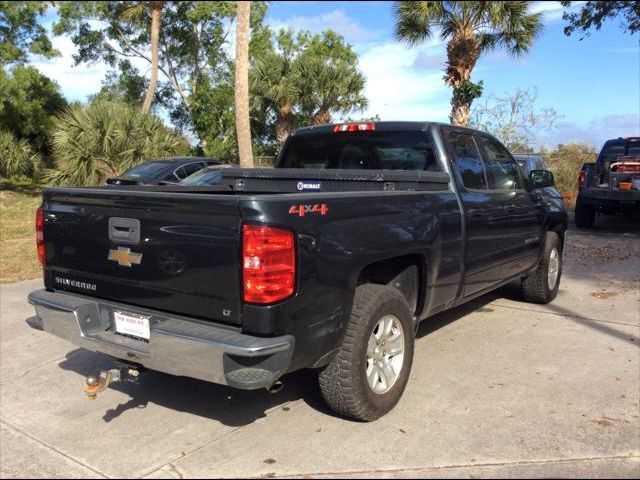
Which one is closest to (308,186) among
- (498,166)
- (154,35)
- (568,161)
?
(498,166)

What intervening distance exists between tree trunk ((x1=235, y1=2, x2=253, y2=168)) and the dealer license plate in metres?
10.5

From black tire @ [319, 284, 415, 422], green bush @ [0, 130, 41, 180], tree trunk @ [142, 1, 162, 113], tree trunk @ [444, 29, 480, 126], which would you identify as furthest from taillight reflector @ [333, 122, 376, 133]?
tree trunk @ [142, 1, 162, 113]

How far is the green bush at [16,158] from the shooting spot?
758 inches

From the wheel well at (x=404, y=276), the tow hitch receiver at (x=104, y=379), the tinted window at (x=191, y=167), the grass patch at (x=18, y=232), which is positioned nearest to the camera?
the tow hitch receiver at (x=104, y=379)

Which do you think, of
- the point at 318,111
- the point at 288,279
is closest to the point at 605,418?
the point at 288,279

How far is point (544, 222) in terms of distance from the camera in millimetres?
6625

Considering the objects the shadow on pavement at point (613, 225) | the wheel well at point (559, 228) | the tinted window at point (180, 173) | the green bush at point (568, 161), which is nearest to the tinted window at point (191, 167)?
the tinted window at point (180, 173)

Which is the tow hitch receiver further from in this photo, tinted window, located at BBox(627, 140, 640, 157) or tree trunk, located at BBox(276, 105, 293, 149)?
tree trunk, located at BBox(276, 105, 293, 149)

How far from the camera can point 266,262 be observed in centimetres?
316

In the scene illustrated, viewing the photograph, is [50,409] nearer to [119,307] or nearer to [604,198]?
[119,307]

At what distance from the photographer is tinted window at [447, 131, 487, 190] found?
5.11 meters

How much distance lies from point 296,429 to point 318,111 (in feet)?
78.2

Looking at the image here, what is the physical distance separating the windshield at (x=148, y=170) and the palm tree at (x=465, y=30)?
835 cm

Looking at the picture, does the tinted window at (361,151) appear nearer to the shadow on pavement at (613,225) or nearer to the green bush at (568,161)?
the shadow on pavement at (613,225)
